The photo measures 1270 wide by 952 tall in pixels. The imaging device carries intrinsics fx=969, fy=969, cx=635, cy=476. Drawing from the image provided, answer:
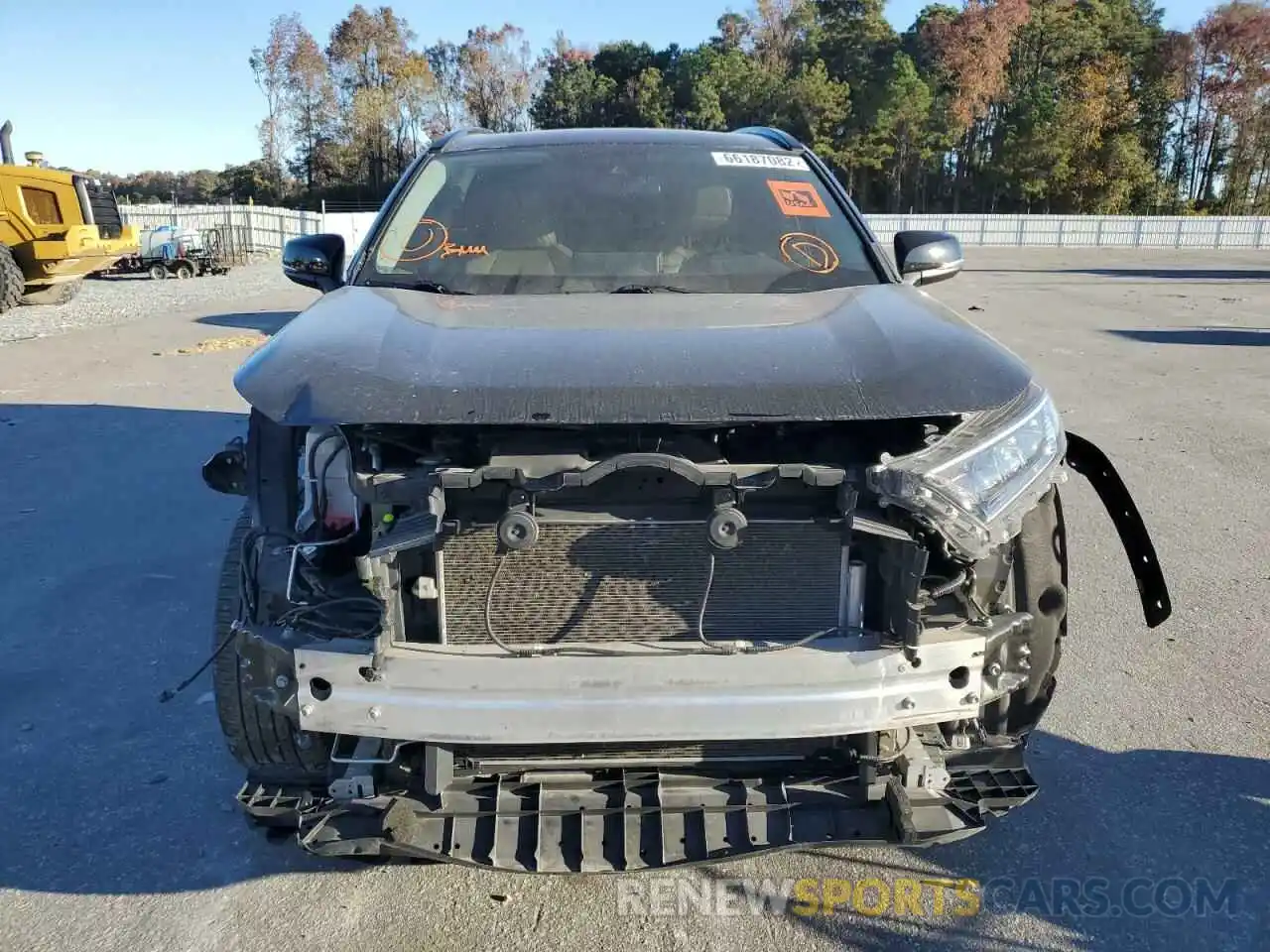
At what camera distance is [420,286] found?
10.3 ft

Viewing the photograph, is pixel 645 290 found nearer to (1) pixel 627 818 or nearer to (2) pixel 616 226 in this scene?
(2) pixel 616 226

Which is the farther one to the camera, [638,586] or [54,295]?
Answer: [54,295]

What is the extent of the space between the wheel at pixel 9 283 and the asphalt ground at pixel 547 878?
10643mm

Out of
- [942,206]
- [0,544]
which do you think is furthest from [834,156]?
[0,544]

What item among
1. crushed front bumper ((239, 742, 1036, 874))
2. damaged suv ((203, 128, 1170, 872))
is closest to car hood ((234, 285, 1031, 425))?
damaged suv ((203, 128, 1170, 872))

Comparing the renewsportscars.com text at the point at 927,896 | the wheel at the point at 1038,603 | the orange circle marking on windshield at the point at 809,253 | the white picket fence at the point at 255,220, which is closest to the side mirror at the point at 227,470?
the renewsportscars.com text at the point at 927,896

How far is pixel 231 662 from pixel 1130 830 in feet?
8.32

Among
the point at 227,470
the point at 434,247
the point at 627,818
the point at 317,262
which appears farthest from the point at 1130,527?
the point at 317,262

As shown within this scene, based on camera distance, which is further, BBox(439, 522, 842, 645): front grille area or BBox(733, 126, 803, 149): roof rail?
BBox(733, 126, 803, 149): roof rail

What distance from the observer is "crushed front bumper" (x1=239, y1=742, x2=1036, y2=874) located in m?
2.18

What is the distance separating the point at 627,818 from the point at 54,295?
700 inches

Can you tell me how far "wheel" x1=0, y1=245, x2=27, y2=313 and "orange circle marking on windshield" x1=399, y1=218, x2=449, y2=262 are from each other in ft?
47.9

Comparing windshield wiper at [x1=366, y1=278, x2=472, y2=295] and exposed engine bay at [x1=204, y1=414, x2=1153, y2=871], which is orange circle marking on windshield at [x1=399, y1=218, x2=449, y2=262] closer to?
windshield wiper at [x1=366, y1=278, x2=472, y2=295]

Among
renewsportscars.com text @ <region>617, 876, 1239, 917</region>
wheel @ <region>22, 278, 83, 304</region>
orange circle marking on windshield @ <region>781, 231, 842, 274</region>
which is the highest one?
orange circle marking on windshield @ <region>781, 231, 842, 274</region>
